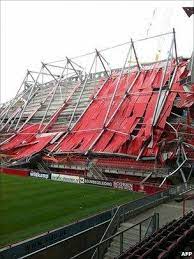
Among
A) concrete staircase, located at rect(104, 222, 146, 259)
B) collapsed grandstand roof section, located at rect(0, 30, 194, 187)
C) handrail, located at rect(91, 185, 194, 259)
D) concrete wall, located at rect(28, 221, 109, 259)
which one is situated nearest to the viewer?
concrete wall, located at rect(28, 221, 109, 259)

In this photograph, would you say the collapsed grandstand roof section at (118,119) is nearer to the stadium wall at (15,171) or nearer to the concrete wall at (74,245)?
the stadium wall at (15,171)

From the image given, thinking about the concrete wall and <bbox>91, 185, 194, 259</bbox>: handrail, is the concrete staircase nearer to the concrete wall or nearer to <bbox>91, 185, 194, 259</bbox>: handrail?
<bbox>91, 185, 194, 259</bbox>: handrail

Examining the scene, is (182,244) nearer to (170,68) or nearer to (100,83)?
(170,68)

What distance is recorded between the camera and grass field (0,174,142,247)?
64.1ft

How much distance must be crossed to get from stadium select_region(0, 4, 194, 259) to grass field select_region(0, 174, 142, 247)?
0.21 feet

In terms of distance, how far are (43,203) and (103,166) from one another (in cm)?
1572

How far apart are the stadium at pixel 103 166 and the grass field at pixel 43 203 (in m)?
0.06

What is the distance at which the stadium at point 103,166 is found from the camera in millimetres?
16188

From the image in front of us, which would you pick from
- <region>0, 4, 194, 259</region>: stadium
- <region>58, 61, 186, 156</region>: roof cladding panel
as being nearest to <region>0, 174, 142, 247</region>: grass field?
<region>0, 4, 194, 259</region>: stadium

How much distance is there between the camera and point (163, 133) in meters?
42.1

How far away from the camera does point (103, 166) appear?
41562 millimetres

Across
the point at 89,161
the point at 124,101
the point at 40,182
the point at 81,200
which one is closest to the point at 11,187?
the point at 40,182

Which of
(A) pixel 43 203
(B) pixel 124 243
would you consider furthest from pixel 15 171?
(B) pixel 124 243

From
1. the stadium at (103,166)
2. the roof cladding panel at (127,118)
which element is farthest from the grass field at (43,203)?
the roof cladding panel at (127,118)
